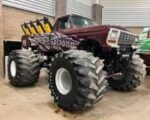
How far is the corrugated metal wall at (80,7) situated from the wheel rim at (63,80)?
797 centimetres

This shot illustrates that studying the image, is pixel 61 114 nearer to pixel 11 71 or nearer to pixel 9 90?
pixel 9 90

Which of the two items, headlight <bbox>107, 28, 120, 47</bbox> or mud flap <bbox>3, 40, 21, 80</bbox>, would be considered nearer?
headlight <bbox>107, 28, 120, 47</bbox>

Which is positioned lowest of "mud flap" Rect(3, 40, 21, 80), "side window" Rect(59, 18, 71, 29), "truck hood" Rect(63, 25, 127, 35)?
"mud flap" Rect(3, 40, 21, 80)

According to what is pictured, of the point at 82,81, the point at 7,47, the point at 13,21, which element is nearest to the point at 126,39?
the point at 82,81

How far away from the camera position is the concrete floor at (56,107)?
423 centimetres

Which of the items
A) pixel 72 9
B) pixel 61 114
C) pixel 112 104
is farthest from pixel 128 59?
pixel 72 9

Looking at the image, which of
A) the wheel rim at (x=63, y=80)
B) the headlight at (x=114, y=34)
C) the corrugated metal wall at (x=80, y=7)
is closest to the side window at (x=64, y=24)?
the headlight at (x=114, y=34)

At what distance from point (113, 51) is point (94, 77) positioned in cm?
175

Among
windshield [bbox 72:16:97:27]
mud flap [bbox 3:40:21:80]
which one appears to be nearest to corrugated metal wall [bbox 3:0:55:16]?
mud flap [bbox 3:40:21:80]

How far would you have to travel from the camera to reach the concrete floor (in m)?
4.23

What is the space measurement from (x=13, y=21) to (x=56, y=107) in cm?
520

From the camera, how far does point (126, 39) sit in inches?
232

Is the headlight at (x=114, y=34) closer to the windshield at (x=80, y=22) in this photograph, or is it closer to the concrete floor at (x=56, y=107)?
the windshield at (x=80, y=22)

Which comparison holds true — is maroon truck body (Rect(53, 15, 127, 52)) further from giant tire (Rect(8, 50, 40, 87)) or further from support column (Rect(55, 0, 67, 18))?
support column (Rect(55, 0, 67, 18))
